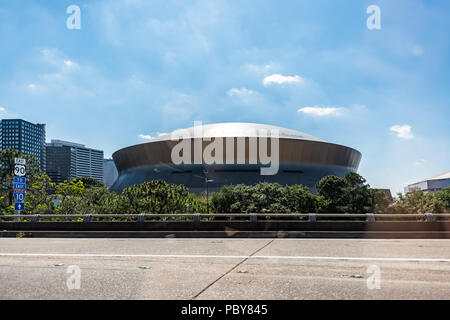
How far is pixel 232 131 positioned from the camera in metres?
67.6

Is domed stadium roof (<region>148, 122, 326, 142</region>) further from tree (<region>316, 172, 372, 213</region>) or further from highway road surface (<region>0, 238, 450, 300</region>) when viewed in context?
highway road surface (<region>0, 238, 450, 300</region>)

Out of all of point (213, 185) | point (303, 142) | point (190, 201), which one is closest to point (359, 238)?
point (190, 201)

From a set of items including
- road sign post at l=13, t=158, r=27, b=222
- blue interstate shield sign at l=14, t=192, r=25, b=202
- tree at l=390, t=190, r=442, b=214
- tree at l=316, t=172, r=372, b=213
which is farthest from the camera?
tree at l=316, t=172, r=372, b=213

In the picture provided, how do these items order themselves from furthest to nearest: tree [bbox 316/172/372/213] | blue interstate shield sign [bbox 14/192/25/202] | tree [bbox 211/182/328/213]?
1. tree [bbox 316/172/372/213]
2. tree [bbox 211/182/328/213]
3. blue interstate shield sign [bbox 14/192/25/202]

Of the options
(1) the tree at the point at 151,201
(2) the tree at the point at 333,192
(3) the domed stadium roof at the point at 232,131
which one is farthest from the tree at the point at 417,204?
(3) the domed stadium roof at the point at 232,131

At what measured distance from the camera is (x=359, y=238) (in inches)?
583

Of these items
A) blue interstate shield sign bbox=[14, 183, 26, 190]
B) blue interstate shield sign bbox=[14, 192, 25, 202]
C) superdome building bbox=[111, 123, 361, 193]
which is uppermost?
superdome building bbox=[111, 123, 361, 193]

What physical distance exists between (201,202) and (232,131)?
29.3 m

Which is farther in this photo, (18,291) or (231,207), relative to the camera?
(231,207)

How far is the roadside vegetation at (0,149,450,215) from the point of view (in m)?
28.6

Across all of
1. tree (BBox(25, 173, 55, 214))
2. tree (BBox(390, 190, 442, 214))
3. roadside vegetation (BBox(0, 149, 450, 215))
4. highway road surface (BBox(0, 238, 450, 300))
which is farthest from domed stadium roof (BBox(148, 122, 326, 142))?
highway road surface (BBox(0, 238, 450, 300))

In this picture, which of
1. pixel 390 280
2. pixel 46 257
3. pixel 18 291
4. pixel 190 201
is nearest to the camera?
pixel 18 291
